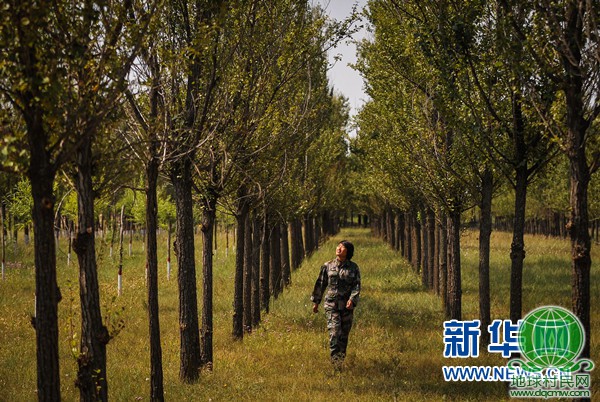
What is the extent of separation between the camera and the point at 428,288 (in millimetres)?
21406

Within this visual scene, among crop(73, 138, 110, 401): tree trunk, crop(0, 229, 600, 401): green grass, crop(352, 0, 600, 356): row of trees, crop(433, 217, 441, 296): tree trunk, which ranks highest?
crop(352, 0, 600, 356): row of trees

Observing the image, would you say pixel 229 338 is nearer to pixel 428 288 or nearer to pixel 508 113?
pixel 508 113

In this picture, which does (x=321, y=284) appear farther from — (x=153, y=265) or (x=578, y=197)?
(x=578, y=197)

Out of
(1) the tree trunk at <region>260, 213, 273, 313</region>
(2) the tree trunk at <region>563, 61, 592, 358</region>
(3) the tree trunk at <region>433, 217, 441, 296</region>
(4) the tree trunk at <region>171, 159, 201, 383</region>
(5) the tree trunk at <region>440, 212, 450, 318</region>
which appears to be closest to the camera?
(2) the tree trunk at <region>563, 61, 592, 358</region>

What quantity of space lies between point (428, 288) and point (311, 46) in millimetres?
11967

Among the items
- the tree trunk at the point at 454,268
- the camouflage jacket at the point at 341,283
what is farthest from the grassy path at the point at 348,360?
the camouflage jacket at the point at 341,283

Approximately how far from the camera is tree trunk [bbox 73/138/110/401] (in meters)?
5.79

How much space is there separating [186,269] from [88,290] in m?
3.52

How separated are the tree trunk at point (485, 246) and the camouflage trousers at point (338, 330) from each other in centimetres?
332

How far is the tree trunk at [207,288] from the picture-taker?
34.9 ft

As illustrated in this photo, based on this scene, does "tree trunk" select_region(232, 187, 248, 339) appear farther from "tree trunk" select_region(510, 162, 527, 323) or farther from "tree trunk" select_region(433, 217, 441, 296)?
"tree trunk" select_region(433, 217, 441, 296)

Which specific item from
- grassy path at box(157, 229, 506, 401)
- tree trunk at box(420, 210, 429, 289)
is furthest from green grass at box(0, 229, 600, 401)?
tree trunk at box(420, 210, 429, 289)

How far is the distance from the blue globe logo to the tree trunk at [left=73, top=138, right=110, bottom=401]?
4.94 meters

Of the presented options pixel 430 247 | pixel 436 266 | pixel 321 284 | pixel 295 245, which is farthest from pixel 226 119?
pixel 295 245
